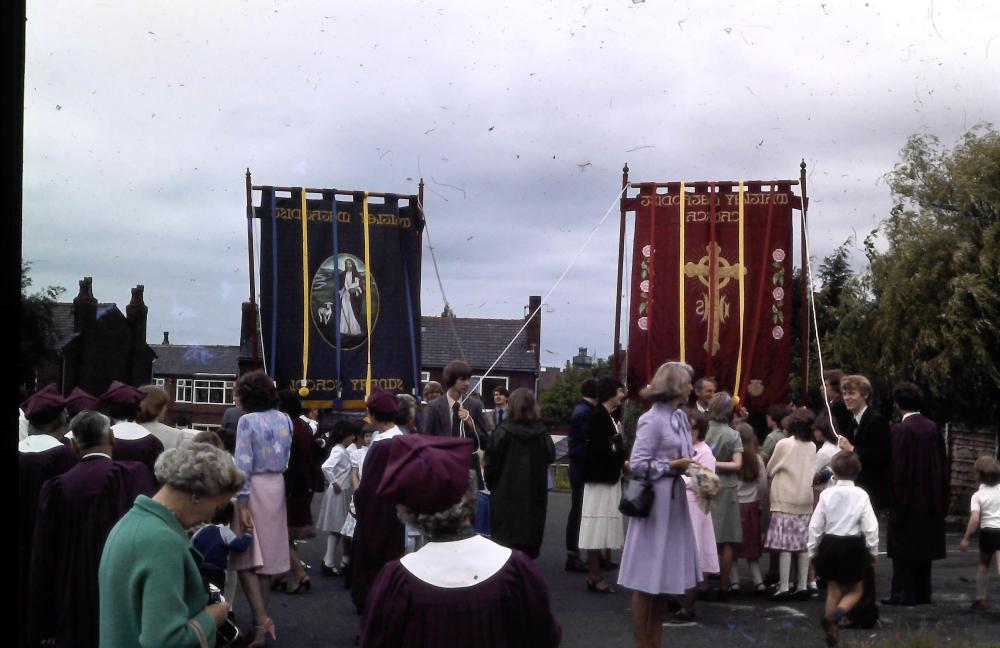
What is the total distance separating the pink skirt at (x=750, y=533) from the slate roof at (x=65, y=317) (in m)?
51.9

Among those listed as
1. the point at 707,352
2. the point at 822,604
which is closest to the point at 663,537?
the point at 822,604

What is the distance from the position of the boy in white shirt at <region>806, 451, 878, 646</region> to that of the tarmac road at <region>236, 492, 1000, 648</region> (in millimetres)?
382

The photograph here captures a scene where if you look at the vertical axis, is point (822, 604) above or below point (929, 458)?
below

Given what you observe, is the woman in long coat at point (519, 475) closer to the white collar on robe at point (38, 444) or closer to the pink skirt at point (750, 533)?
the pink skirt at point (750, 533)

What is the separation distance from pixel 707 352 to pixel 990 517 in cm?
529

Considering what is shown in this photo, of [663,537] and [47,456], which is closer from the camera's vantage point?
[47,456]

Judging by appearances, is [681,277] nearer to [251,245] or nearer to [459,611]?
[251,245]

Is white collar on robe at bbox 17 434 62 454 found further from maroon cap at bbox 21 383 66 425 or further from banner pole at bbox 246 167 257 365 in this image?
banner pole at bbox 246 167 257 365

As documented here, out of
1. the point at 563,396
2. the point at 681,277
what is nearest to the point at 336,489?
the point at 681,277

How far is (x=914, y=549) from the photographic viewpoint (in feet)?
32.1

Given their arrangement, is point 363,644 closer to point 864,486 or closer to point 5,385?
point 5,385

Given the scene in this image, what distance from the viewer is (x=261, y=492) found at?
798 cm

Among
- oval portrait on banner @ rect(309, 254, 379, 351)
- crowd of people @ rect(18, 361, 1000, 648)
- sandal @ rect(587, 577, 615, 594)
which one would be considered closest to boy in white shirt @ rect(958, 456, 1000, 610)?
crowd of people @ rect(18, 361, 1000, 648)

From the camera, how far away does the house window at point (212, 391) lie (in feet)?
253
